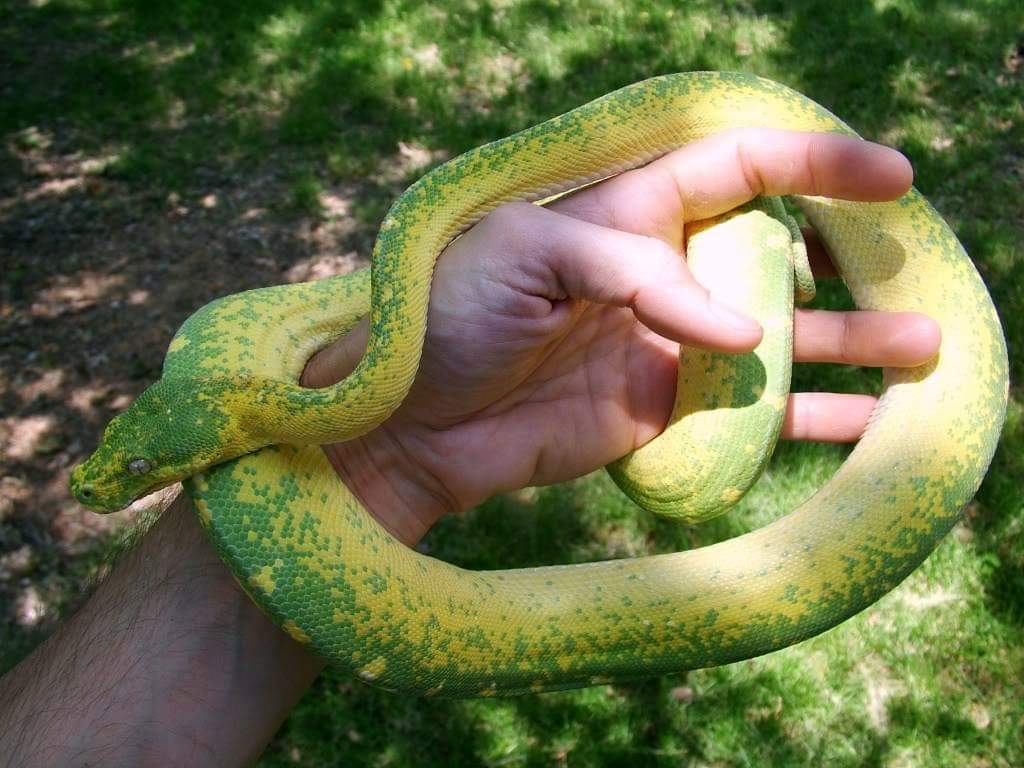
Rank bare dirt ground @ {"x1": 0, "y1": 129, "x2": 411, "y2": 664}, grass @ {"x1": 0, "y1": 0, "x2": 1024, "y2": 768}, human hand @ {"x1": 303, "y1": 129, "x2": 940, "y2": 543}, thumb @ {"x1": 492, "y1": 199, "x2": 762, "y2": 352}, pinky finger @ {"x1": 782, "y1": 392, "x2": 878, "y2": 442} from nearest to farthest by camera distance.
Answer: thumb @ {"x1": 492, "y1": 199, "x2": 762, "y2": 352}
human hand @ {"x1": 303, "y1": 129, "x2": 940, "y2": 543}
pinky finger @ {"x1": 782, "y1": 392, "x2": 878, "y2": 442}
grass @ {"x1": 0, "y1": 0, "x2": 1024, "y2": 768}
bare dirt ground @ {"x1": 0, "y1": 129, "x2": 411, "y2": 664}

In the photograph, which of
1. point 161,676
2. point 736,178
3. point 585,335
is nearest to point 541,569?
point 585,335

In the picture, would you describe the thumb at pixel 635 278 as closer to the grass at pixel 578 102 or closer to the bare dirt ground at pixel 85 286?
the grass at pixel 578 102

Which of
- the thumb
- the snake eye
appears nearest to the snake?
the snake eye

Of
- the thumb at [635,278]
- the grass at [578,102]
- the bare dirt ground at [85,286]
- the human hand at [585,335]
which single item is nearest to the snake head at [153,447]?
the human hand at [585,335]

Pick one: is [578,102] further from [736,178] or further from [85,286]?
[85,286]

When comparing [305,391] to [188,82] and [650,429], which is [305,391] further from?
[188,82]

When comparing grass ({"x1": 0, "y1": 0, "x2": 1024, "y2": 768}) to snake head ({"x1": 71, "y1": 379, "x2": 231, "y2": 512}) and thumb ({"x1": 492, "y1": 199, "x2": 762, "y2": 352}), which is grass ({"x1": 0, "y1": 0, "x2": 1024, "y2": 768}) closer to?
snake head ({"x1": 71, "y1": 379, "x2": 231, "y2": 512})
